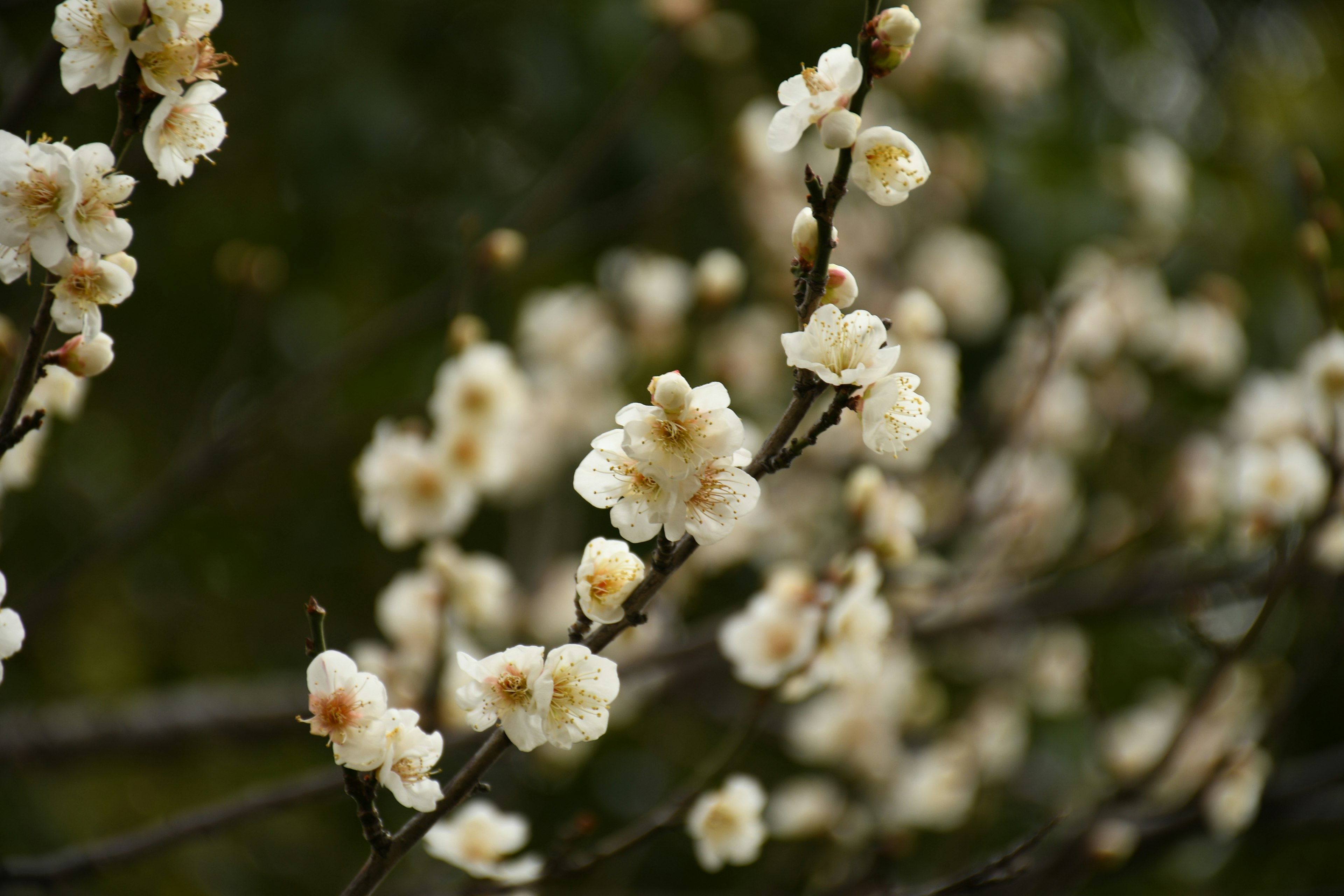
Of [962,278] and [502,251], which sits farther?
[962,278]

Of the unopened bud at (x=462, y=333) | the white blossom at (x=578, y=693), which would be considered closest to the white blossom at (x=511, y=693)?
the white blossom at (x=578, y=693)

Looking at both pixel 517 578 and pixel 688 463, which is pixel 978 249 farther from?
pixel 688 463

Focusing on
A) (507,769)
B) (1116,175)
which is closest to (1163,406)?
(1116,175)

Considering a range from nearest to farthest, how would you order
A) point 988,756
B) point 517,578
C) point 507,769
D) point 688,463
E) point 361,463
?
point 688,463 → point 361,463 → point 507,769 → point 988,756 → point 517,578

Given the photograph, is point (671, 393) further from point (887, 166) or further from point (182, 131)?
point (182, 131)

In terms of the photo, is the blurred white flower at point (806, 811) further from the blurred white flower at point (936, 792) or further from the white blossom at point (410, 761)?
the white blossom at point (410, 761)

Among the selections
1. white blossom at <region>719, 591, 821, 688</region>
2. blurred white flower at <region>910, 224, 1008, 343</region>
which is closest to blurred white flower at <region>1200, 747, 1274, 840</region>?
white blossom at <region>719, 591, 821, 688</region>

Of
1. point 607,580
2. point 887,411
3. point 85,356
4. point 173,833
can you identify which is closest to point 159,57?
point 85,356
